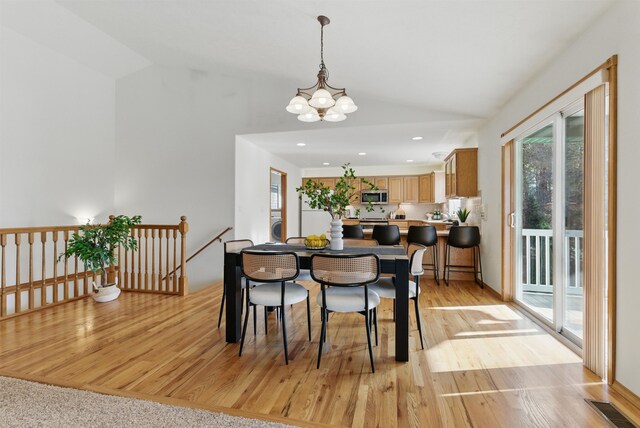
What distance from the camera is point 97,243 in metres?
3.88

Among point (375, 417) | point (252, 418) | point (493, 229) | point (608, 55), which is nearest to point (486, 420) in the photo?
point (375, 417)

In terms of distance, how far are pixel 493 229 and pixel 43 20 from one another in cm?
641

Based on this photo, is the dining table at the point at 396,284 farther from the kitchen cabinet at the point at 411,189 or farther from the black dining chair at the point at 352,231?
the kitchen cabinet at the point at 411,189

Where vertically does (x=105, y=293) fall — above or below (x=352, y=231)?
below

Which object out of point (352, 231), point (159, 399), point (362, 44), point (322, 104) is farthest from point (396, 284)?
point (352, 231)

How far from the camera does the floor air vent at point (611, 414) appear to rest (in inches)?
62.4

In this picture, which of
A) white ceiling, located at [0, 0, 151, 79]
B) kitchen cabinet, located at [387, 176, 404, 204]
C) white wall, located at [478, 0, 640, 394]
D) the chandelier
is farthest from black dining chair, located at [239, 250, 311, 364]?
kitchen cabinet, located at [387, 176, 404, 204]

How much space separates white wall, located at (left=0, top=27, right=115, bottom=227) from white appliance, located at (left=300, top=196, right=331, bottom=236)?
4.38 meters

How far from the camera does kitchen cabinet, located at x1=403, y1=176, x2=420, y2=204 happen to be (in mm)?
8062

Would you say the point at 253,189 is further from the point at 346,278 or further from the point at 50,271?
the point at 346,278

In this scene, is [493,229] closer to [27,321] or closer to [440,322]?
[440,322]

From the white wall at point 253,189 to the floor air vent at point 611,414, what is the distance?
14.9 ft

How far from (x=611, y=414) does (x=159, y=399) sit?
248cm

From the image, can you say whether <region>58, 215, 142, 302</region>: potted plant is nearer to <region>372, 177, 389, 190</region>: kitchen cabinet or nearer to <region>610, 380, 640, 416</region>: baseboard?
<region>610, 380, 640, 416</region>: baseboard
